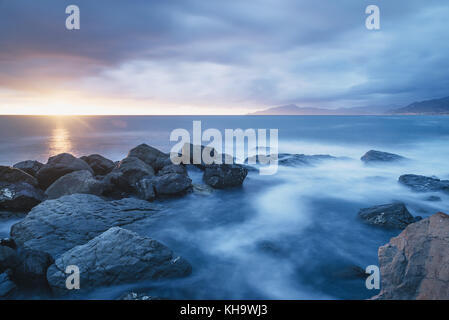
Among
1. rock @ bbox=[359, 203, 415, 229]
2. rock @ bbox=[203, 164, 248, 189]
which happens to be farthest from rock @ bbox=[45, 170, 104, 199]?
rock @ bbox=[359, 203, 415, 229]

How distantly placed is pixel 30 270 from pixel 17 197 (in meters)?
5.02

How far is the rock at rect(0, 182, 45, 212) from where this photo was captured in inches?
334

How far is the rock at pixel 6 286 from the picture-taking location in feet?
14.3

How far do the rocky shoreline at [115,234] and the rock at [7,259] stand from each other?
1 centimetres

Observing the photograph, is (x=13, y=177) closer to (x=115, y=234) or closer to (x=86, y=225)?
(x=86, y=225)

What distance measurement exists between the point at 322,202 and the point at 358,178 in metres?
5.56

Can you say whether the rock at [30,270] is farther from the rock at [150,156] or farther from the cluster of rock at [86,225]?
the rock at [150,156]

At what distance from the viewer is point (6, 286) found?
4.43 m

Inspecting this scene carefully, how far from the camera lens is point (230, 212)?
31.3 ft

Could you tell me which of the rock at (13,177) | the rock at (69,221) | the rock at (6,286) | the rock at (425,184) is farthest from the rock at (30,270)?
the rock at (425,184)
